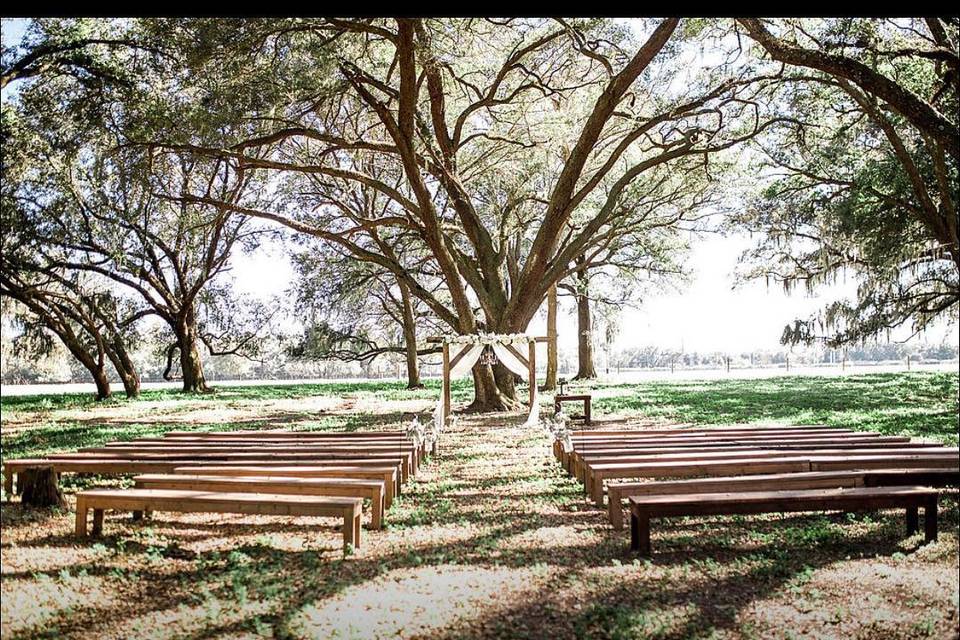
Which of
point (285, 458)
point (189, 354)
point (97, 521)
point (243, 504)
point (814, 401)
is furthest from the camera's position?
point (814, 401)

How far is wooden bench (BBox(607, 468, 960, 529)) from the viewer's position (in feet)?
12.3

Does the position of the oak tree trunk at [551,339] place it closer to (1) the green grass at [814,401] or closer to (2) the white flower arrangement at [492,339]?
(2) the white flower arrangement at [492,339]

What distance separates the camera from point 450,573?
3.09 meters

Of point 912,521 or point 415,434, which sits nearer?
point 912,521

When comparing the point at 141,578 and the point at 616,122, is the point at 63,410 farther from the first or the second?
the point at 616,122

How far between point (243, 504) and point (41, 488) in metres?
0.86

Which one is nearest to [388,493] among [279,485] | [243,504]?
[279,485]

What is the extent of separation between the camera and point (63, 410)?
3303 mm

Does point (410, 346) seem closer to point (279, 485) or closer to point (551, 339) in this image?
point (551, 339)

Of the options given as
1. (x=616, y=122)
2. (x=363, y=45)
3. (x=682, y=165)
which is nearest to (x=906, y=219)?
(x=682, y=165)

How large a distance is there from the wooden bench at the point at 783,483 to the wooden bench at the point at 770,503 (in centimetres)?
29

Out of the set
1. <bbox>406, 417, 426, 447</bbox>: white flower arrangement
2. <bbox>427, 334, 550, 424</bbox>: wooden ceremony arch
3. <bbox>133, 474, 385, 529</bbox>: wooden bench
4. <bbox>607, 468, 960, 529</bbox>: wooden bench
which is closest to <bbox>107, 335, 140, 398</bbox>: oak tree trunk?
<bbox>133, 474, 385, 529</bbox>: wooden bench

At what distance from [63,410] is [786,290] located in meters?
10.2

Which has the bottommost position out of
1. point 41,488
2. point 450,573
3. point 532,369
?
point 450,573
